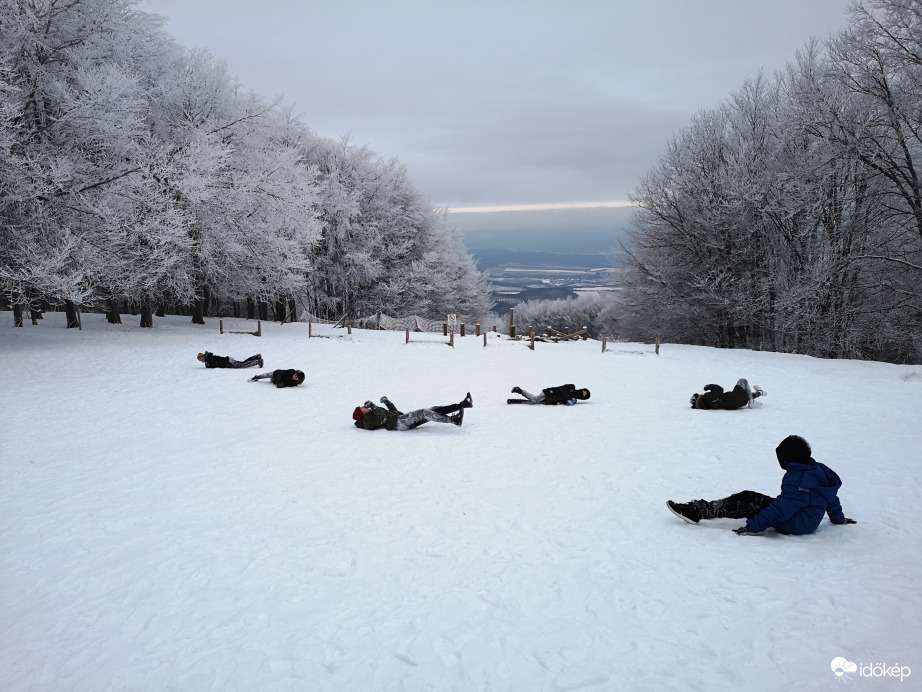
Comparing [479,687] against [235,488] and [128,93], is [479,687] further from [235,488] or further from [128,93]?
[128,93]

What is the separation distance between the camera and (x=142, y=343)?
20.1m

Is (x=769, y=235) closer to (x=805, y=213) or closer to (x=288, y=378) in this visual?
(x=805, y=213)

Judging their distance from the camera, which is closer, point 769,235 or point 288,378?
point 288,378

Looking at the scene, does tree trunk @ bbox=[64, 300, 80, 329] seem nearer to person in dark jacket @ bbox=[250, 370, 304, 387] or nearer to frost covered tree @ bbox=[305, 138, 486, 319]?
person in dark jacket @ bbox=[250, 370, 304, 387]

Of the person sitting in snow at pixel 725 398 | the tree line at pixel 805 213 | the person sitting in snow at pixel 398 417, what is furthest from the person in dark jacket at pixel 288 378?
the tree line at pixel 805 213

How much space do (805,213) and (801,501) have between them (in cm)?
2248

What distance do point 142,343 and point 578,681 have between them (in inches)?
833

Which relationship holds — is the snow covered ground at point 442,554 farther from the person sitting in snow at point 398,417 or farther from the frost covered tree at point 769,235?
the frost covered tree at point 769,235

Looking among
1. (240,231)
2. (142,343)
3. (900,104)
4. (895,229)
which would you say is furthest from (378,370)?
(895,229)

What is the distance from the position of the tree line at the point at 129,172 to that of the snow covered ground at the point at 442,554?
8381 mm

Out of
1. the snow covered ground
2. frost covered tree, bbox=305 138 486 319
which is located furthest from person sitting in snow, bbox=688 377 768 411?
frost covered tree, bbox=305 138 486 319

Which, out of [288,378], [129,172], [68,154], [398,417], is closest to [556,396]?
[398,417]

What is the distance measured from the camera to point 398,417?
9852 millimetres

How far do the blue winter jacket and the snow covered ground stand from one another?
0.18 m
